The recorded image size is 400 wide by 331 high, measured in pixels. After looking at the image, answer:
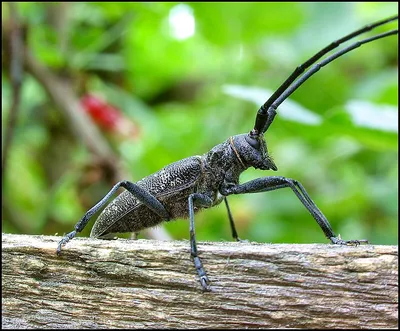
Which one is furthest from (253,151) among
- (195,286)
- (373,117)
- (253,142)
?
(195,286)

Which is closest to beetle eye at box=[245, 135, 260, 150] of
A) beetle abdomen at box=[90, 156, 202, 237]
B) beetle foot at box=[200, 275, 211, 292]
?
beetle abdomen at box=[90, 156, 202, 237]

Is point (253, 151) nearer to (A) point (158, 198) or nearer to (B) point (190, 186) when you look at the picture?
(B) point (190, 186)

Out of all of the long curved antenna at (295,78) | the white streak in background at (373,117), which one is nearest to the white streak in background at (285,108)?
the white streak in background at (373,117)

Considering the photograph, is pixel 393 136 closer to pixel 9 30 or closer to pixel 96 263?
pixel 96 263

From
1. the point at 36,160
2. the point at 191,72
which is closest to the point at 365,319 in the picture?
the point at 36,160

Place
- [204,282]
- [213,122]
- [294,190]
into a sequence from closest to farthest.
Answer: [204,282]
[294,190]
[213,122]

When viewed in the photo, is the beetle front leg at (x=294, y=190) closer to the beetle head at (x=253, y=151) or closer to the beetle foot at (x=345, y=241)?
the beetle foot at (x=345, y=241)
